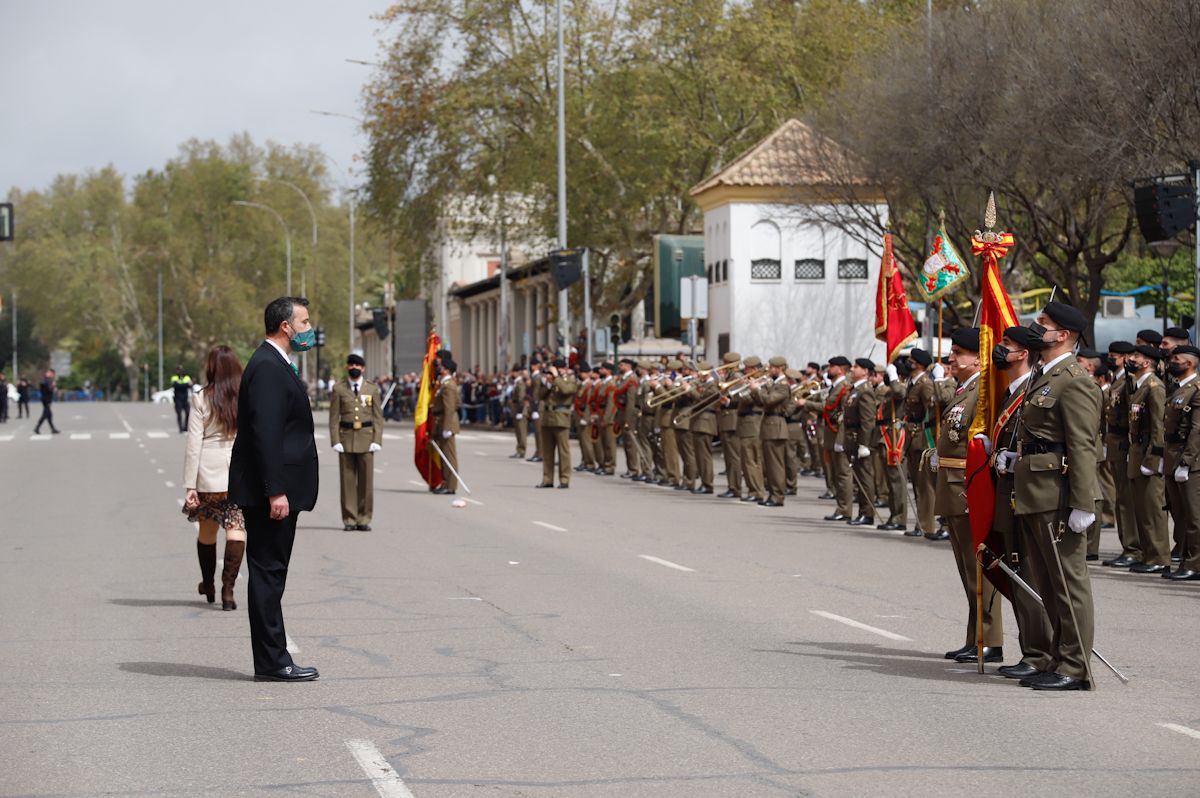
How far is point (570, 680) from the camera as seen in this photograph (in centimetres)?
994

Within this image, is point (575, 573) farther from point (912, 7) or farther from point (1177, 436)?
point (912, 7)

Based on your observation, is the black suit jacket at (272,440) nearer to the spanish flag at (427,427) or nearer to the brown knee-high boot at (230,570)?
the brown knee-high boot at (230,570)

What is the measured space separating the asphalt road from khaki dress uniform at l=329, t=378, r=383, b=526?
4.44 ft

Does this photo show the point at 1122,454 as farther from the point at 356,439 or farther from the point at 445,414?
the point at 445,414

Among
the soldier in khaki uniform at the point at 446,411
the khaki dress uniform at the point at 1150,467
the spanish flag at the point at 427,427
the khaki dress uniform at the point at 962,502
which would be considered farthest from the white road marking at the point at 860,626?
the spanish flag at the point at 427,427

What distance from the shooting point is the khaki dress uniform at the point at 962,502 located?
10.5 metres

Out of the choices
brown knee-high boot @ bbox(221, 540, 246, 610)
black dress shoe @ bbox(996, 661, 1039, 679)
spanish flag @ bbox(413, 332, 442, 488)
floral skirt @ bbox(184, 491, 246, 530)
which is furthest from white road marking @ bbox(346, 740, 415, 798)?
spanish flag @ bbox(413, 332, 442, 488)

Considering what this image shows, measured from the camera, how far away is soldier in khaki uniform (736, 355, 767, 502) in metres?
25.6

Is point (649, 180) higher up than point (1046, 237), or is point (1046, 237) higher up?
point (649, 180)

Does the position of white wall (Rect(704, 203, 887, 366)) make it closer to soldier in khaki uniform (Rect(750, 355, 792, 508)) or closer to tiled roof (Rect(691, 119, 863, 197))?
tiled roof (Rect(691, 119, 863, 197))

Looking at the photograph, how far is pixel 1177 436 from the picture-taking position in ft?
51.7

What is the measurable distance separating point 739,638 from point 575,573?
4187 mm

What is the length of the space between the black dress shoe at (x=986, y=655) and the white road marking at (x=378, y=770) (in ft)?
12.6

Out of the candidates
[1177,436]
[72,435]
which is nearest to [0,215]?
[72,435]
